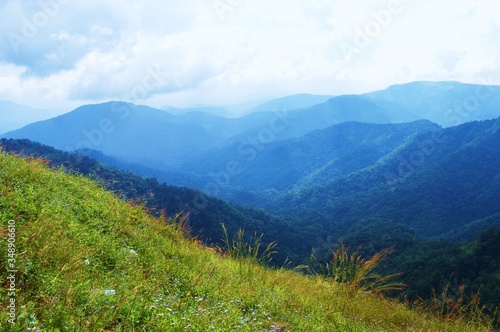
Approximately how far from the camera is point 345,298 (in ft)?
19.3

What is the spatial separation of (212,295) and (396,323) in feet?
10.2

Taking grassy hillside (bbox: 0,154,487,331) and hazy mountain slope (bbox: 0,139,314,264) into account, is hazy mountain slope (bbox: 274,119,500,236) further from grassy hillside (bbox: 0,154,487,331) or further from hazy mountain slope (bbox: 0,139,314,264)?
grassy hillside (bbox: 0,154,487,331)

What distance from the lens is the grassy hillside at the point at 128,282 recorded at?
130 inches

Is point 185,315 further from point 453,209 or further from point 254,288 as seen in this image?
point 453,209

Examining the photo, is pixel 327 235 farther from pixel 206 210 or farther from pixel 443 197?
pixel 443 197

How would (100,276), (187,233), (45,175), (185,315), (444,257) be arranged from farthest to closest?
1. (444,257)
2. (187,233)
3. (45,175)
4. (100,276)
5. (185,315)

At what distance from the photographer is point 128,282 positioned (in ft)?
13.9

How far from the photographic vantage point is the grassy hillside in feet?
10.9

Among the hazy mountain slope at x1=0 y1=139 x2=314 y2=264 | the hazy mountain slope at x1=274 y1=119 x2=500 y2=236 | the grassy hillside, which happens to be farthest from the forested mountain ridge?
the hazy mountain slope at x1=274 y1=119 x2=500 y2=236

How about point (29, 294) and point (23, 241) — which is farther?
point (23, 241)

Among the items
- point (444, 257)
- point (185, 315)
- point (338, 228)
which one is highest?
point (185, 315)

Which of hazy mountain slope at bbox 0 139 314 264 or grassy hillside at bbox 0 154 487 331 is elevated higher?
grassy hillside at bbox 0 154 487 331

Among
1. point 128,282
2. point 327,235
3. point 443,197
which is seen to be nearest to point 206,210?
point 327,235

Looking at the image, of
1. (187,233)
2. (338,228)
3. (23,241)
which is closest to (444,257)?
(187,233)
